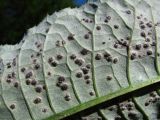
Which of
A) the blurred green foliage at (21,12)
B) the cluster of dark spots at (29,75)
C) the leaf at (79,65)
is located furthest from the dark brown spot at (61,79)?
the blurred green foliage at (21,12)

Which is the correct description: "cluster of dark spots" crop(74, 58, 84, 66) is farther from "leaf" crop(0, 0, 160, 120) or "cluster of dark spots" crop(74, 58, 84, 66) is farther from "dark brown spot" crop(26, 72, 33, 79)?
"dark brown spot" crop(26, 72, 33, 79)

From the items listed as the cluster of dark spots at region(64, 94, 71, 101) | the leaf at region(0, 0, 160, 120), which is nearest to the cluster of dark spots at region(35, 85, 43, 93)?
the leaf at region(0, 0, 160, 120)

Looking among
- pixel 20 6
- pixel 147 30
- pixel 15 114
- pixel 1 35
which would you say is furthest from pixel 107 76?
pixel 20 6

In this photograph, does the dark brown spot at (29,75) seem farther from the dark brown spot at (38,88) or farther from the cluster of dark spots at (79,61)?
the cluster of dark spots at (79,61)

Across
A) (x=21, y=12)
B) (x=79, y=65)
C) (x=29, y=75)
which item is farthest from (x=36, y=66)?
(x=21, y=12)

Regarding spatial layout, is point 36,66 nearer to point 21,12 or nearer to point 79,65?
point 79,65
